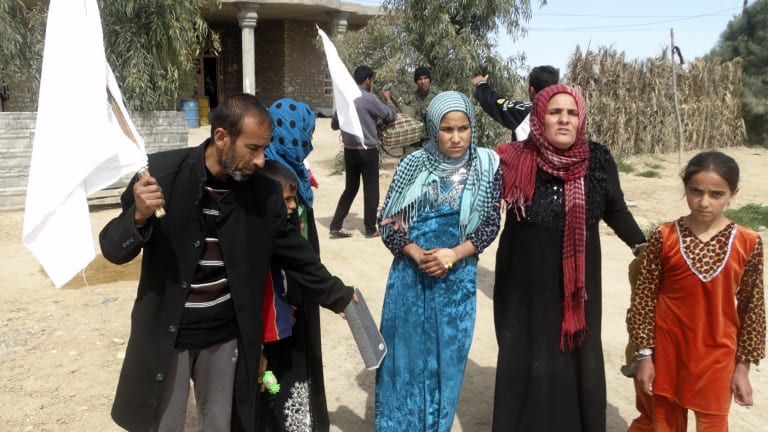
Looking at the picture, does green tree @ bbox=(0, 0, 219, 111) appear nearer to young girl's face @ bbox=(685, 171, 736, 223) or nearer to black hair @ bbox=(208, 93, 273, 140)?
black hair @ bbox=(208, 93, 273, 140)

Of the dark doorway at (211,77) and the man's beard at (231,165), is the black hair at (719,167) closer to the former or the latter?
the man's beard at (231,165)

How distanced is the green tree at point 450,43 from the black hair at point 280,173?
9563mm

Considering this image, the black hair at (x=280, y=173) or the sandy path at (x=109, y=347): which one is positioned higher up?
the black hair at (x=280, y=173)

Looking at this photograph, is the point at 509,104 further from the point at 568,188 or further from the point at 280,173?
the point at 280,173

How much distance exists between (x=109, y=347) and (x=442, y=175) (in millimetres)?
2823

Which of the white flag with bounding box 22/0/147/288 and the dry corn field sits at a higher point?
the dry corn field

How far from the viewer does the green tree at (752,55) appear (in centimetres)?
1822

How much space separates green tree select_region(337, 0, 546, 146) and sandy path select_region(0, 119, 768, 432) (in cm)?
553

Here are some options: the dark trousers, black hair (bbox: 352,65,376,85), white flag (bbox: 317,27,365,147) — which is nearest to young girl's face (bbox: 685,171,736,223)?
white flag (bbox: 317,27,365,147)

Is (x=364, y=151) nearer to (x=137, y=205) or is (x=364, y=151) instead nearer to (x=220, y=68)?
(x=137, y=205)

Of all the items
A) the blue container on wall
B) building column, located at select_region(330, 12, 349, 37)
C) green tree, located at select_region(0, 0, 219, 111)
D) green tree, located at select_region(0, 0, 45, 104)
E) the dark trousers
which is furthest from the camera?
building column, located at select_region(330, 12, 349, 37)

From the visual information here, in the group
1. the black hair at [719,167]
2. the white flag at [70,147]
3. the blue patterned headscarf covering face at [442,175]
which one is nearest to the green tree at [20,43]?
the white flag at [70,147]

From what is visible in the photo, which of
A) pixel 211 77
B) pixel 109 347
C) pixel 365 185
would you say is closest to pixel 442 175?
pixel 109 347

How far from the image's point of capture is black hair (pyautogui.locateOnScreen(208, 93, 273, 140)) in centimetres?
214
